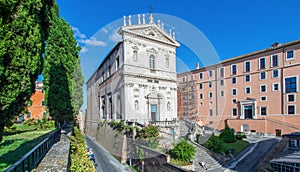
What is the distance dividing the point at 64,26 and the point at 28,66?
380 inches

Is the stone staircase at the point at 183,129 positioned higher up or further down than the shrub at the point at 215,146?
higher up

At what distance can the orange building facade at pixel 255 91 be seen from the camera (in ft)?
77.5

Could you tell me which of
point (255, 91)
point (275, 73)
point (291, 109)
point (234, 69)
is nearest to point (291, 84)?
point (275, 73)

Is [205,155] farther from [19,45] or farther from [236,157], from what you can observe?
[19,45]

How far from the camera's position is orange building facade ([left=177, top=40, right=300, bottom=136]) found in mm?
23609

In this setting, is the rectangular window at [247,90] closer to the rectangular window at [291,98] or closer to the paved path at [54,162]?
the rectangular window at [291,98]

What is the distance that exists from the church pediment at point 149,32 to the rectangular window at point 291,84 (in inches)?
752

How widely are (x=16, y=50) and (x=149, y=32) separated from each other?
52.6 feet

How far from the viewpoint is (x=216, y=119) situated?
27.9 m

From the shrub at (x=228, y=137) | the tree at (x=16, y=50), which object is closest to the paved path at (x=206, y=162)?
the shrub at (x=228, y=137)

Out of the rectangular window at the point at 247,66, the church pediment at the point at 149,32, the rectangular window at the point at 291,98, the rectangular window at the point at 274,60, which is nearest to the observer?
the church pediment at the point at 149,32

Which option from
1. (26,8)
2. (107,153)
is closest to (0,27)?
(26,8)

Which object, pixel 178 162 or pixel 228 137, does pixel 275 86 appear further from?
pixel 178 162

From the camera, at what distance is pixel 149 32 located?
1956 cm
